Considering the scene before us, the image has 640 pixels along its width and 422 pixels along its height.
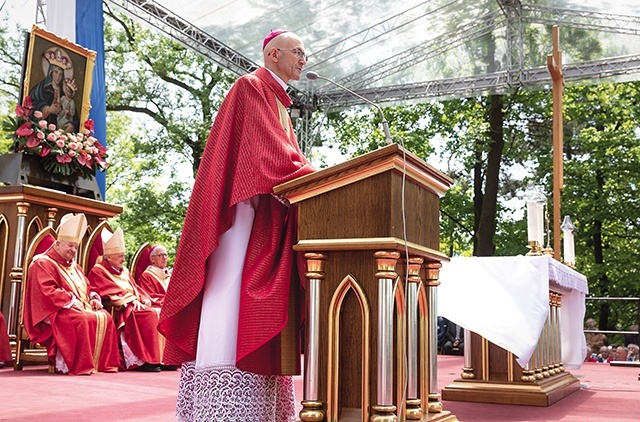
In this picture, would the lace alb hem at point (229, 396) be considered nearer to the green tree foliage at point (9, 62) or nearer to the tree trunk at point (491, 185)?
the tree trunk at point (491, 185)

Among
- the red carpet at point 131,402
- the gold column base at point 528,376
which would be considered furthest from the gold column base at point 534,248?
the red carpet at point 131,402

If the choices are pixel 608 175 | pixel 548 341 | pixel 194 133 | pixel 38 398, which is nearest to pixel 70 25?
pixel 38 398

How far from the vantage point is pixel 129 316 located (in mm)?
6574

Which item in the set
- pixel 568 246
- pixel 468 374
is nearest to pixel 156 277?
pixel 468 374

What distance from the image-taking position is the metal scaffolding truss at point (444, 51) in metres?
11.0

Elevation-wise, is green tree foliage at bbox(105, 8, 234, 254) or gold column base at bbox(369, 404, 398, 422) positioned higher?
green tree foliage at bbox(105, 8, 234, 254)

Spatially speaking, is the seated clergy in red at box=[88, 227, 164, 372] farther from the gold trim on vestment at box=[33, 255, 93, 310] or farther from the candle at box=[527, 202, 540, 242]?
the candle at box=[527, 202, 540, 242]

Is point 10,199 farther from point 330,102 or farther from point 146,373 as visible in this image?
point 330,102

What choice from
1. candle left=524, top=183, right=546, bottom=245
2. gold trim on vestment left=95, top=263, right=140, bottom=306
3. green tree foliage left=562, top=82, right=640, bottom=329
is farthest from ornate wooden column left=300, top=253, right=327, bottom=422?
green tree foliage left=562, top=82, right=640, bottom=329

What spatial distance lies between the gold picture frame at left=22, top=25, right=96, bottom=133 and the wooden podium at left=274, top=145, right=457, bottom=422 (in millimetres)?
5239

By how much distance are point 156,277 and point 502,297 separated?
4.18 meters

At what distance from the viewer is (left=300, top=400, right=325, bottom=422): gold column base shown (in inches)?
96.3

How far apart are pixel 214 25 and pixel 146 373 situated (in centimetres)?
608

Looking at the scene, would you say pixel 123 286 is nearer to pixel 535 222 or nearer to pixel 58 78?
pixel 58 78
